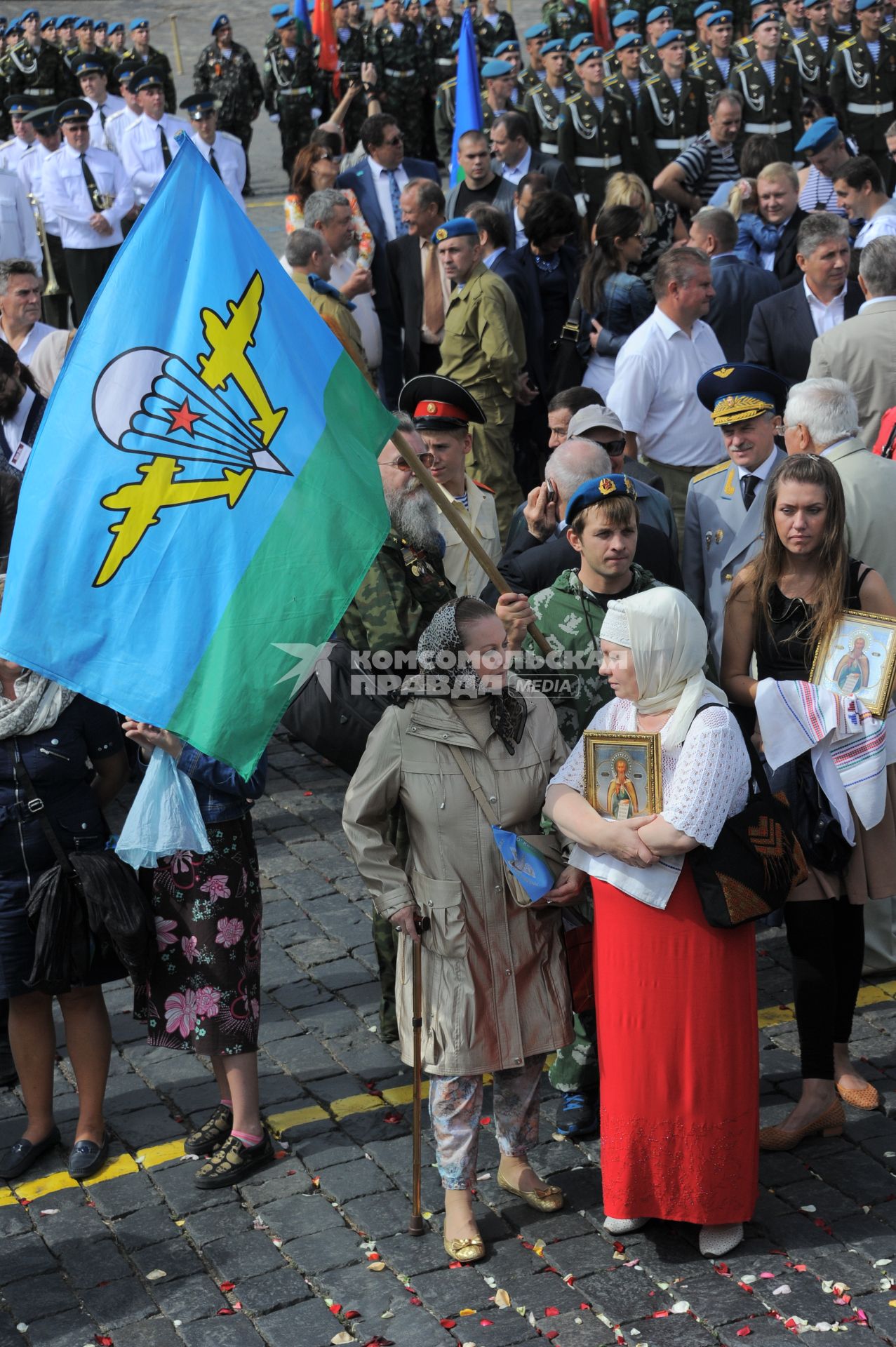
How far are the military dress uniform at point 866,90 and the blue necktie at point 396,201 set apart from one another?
250 inches

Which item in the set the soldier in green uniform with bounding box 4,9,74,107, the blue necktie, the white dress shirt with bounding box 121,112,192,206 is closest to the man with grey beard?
the blue necktie

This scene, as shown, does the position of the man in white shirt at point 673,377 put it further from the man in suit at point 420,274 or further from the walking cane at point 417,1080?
the walking cane at point 417,1080

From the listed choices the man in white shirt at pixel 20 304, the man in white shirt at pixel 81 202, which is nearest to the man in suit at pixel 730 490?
the man in white shirt at pixel 20 304

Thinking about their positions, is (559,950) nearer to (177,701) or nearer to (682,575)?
(177,701)

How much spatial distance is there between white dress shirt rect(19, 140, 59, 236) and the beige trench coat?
1118 cm

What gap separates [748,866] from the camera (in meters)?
4.37

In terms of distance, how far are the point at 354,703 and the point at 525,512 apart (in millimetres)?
1153

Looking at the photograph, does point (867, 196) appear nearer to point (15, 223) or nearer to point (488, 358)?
point (488, 358)

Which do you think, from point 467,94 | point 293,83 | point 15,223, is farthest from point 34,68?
point 467,94

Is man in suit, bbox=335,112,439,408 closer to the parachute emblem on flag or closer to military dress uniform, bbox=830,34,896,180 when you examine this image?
military dress uniform, bbox=830,34,896,180

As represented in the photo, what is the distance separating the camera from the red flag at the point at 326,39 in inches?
844

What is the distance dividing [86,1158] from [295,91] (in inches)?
753

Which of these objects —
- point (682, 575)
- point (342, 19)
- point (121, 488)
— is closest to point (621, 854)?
point (121, 488)

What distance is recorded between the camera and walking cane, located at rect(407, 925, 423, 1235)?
461cm
